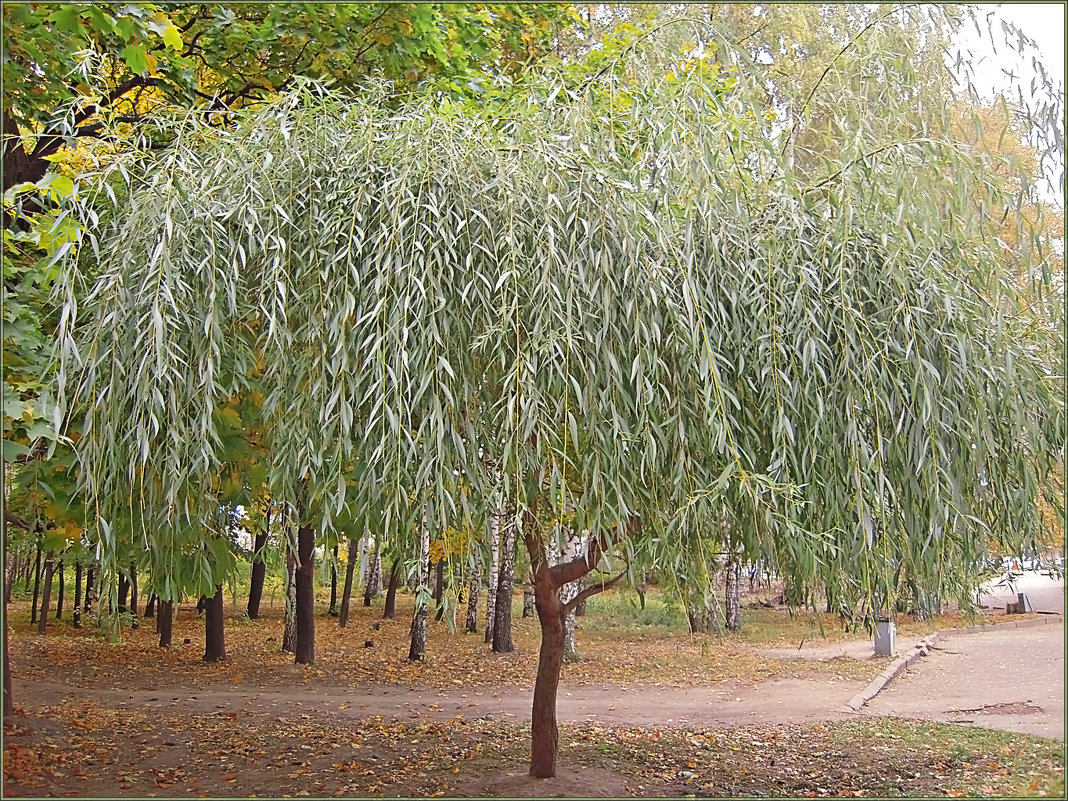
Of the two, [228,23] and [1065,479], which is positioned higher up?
[228,23]

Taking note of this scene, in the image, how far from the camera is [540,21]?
8.79m

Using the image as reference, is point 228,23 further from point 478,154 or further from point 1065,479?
point 1065,479

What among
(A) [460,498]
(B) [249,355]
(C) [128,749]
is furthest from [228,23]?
(C) [128,749]

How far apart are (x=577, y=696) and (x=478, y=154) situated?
7.93 meters

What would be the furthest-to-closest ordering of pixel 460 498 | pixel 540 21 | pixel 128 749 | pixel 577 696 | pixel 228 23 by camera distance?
pixel 577 696 < pixel 540 21 < pixel 128 749 < pixel 228 23 < pixel 460 498

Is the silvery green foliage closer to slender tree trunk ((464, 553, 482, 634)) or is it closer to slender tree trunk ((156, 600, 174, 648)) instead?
slender tree trunk ((464, 553, 482, 634))

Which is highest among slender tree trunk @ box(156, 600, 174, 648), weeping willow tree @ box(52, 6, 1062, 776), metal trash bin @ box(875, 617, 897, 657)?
weeping willow tree @ box(52, 6, 1062, 776)

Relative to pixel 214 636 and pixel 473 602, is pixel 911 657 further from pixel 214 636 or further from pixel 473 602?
pixel 214 636

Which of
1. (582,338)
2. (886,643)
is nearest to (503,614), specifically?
(886,643)

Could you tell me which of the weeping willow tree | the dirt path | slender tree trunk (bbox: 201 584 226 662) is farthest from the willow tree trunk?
the weeping willow tree

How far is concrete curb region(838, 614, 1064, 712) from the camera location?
9.99m

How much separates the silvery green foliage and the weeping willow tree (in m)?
0.02

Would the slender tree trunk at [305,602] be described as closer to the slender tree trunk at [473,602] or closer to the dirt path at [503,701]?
the dirt path at [503,701]

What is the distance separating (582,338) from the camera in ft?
12.4
